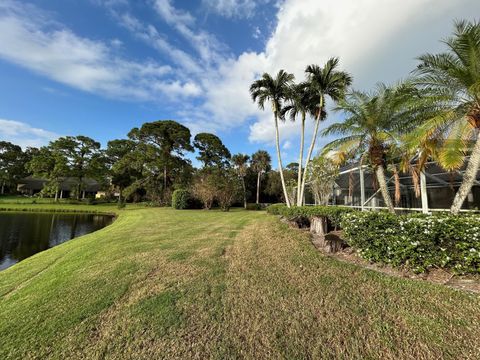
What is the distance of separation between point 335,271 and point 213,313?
8.50ft

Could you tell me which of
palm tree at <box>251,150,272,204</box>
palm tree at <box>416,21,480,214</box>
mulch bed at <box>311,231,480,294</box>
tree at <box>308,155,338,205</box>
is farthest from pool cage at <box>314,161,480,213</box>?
palm tree at <box>251,150,272,204</box>

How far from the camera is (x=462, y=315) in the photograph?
3.06m

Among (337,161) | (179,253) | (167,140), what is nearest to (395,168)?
(337,161)

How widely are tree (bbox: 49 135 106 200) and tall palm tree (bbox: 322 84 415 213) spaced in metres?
35.0

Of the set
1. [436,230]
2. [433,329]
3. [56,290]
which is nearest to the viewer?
[433,329]

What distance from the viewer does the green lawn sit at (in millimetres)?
2691

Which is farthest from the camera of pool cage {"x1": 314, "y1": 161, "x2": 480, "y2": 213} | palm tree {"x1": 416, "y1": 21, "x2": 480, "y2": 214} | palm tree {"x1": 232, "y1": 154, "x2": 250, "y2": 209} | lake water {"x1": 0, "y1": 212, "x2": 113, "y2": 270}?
palm tree {"x1": 232, "y1": 154, "x2": 250, "y2": 209}

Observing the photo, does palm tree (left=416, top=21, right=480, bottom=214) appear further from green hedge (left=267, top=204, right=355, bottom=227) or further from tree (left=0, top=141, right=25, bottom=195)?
tree (left=0, top=141, right=25, bottom=195)

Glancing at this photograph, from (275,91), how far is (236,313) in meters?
13.0

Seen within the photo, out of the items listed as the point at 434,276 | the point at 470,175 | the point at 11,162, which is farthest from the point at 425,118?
the point at 11,162

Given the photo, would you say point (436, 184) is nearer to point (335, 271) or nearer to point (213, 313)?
point (335, 271)

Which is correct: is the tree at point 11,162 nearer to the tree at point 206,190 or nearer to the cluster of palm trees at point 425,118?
the tree at point 206,190

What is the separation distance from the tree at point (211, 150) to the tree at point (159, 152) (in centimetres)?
351

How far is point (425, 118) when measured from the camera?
6801 mm
